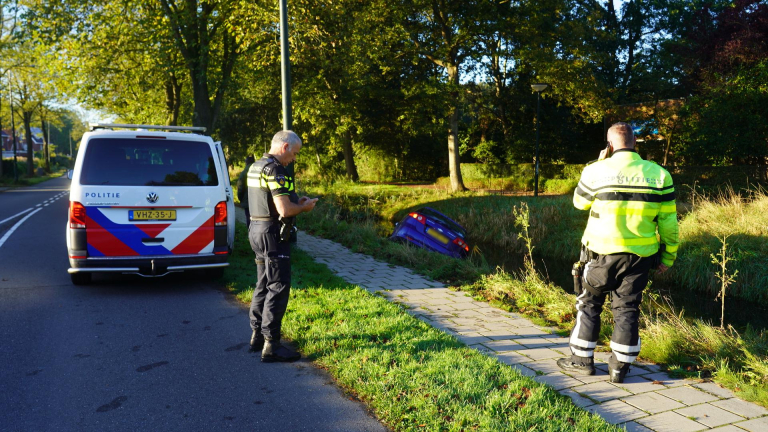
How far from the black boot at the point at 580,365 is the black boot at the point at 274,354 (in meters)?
2.23

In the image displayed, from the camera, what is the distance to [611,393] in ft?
12.6

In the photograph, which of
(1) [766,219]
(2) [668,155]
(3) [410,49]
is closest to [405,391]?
(1) [766,219]

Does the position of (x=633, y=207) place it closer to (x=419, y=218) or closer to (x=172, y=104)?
(x=419, y=218)

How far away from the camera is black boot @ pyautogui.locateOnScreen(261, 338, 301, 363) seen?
4605mm

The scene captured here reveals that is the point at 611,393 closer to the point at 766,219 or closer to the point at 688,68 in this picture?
the point at 766,219

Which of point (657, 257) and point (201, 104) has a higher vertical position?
point (201, 104)

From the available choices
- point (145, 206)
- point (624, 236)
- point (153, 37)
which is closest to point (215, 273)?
point (145, 206)

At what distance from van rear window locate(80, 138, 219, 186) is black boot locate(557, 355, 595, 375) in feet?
16.0

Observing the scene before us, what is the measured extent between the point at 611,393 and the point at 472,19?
1939 cm

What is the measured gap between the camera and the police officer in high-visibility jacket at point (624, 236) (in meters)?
4.02

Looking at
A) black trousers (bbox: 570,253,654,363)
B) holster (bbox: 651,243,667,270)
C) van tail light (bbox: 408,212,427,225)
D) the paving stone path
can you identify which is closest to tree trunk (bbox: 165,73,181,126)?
van tail light (bbox: 408,212,427,225)

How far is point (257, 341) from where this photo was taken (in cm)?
486

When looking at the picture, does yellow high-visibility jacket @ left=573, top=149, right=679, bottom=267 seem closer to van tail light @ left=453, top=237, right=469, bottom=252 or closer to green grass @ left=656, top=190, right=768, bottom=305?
green grass @ left=656, top=190, right=768, bottom=305

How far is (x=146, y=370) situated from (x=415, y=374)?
2179 mm
